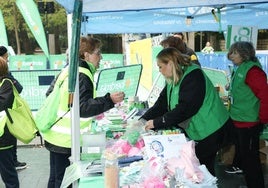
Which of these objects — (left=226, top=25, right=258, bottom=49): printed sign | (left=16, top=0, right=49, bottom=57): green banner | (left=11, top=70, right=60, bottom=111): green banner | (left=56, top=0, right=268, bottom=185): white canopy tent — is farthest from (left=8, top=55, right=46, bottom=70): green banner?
(left=226, top=25, right=258, bottom=49): printed sign

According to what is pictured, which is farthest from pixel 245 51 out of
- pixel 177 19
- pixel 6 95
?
pixel 177 19

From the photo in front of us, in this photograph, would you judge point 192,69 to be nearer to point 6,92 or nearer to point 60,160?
point 60,160

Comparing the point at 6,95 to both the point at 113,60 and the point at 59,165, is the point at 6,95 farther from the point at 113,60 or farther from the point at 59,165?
the point at 113,60

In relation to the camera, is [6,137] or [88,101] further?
[6,137]

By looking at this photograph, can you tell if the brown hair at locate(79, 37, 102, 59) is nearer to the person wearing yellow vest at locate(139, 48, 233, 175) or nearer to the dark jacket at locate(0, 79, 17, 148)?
the person wearing yellow vest at locate(139, 48, 233, 175)

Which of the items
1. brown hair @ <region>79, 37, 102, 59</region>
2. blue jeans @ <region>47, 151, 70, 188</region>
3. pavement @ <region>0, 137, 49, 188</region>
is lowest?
pavement @ <region>0, 137, 49, 188</region>

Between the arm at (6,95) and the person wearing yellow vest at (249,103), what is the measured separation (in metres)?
2.28

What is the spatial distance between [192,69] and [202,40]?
26611 mm

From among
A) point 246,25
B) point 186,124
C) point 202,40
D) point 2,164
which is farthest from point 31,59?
point 202,40

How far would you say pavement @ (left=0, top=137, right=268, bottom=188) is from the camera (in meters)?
5.13

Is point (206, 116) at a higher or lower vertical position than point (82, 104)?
lower

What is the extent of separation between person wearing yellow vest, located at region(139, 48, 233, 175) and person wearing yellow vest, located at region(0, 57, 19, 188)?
4.88 ft

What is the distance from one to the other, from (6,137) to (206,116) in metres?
2.04

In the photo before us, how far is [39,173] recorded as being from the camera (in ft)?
18.4
